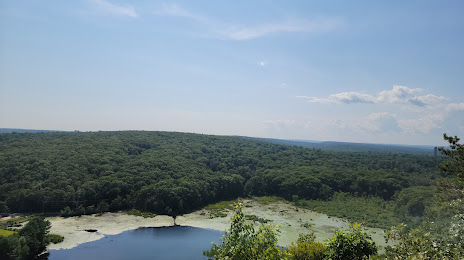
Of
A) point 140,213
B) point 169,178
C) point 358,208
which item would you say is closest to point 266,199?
point 358,208

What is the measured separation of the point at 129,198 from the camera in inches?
2395

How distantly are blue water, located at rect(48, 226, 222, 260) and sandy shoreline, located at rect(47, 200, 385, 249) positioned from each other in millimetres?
1981

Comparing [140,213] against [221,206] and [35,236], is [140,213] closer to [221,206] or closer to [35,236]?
[221,206]

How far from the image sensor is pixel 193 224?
2078 inches

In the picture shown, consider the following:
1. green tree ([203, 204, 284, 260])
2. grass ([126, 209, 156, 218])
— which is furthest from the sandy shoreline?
green tree ([203, 204, 284, 260])

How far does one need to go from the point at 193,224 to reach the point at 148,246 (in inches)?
502

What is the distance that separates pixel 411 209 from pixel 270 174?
129 feet

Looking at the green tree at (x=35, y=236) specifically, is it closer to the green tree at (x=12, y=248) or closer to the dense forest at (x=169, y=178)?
the green tree at (x=12, y=248)

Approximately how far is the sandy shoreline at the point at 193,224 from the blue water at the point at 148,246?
78.0 inches

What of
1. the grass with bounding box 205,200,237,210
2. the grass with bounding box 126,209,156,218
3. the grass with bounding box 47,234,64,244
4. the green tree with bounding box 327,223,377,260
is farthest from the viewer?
the grass with bounding box 205,200,237,210

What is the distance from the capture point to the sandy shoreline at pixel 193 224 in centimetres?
4319

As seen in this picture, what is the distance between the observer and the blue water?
121 ft

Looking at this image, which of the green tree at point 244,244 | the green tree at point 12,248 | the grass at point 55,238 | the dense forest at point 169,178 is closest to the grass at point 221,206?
the dense forest at point 169,178

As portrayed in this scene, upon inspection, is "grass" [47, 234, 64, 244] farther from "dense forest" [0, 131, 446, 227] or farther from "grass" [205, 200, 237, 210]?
"grass" [205, 200, 237, 210]
